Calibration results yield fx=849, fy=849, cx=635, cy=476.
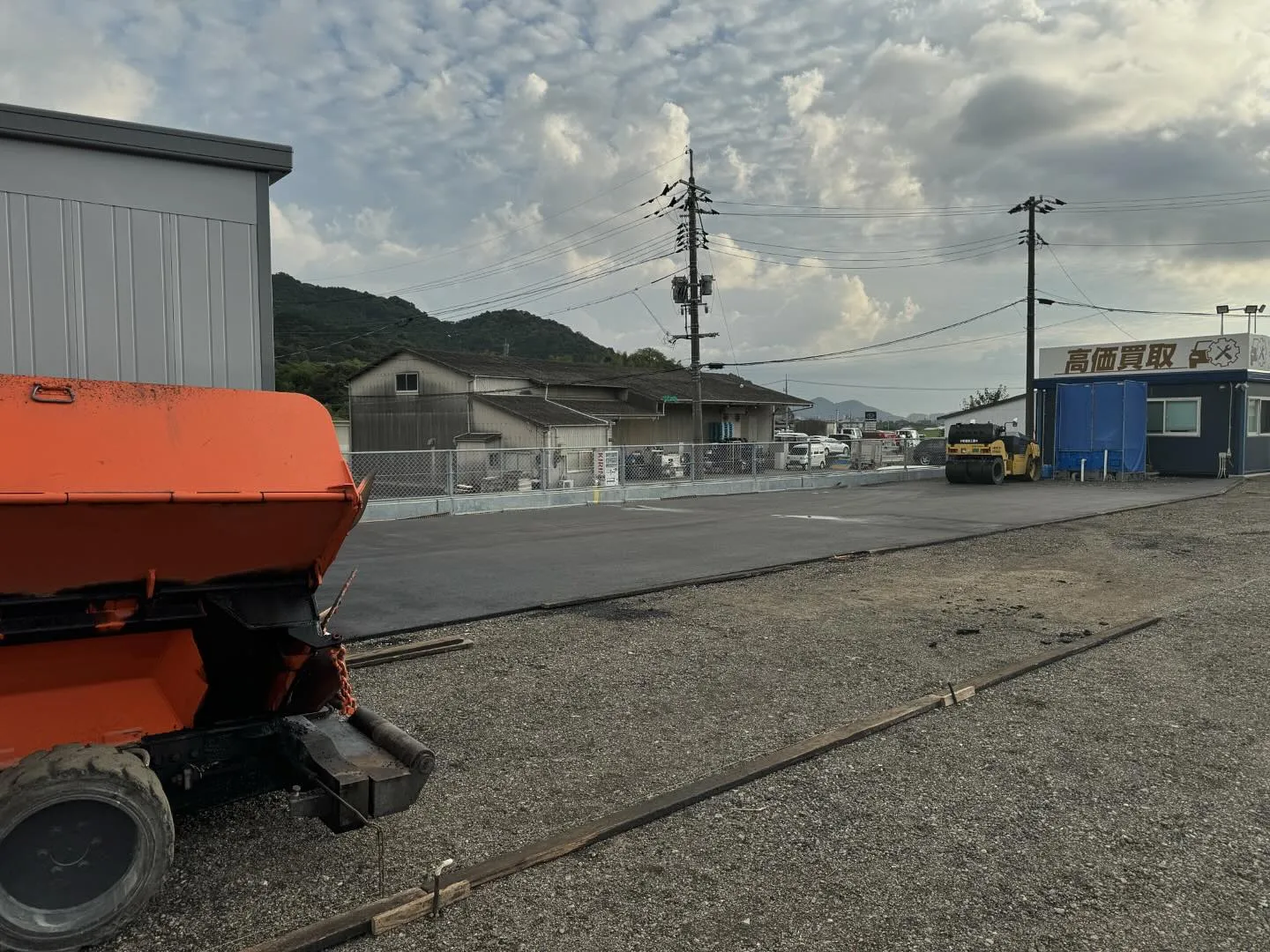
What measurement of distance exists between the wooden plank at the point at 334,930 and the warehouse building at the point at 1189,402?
31.3m

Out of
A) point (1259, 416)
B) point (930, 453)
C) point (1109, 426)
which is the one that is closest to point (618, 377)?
point (930, 453)

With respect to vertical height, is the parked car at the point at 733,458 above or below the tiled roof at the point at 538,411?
below

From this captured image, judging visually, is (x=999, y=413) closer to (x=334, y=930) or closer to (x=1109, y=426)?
(x=1109, y=426)

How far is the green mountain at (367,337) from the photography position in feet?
180

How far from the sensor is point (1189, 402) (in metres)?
30.0

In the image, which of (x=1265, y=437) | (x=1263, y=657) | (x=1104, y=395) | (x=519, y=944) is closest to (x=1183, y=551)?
(x=1263, y=657)

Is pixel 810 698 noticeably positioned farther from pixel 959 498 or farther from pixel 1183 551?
pixel 959 498

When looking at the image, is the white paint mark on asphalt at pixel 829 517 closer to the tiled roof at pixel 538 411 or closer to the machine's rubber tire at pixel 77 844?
the tiled roof at pixel 538 411

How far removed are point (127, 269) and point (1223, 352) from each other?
110 ft

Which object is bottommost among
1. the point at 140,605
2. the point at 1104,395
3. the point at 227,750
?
the point at 227,750

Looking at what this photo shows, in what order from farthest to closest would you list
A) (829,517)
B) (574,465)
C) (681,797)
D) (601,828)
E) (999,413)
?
(999,413) → (574,465) → (829,517) → (681,797) → (601,828)

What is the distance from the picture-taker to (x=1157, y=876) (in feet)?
11.9

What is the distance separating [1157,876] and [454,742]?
144 inches

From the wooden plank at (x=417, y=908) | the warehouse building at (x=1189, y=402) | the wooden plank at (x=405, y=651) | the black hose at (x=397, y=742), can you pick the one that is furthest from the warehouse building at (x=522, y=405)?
the wooden plank at (x=417, y=908)
